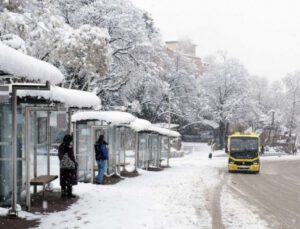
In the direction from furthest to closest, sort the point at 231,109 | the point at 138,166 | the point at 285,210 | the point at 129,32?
1. the point at 231,109
2. the point at 129,32
3. the point at 138,166
4. the point at 285,210

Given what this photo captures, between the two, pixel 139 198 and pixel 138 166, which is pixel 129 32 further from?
pixel 139 198

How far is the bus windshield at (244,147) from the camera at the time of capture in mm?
29844

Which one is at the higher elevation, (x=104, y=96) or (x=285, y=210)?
(x=104, y=96)

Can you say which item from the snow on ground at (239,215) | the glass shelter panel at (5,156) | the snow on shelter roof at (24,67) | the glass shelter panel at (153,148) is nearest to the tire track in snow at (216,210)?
the snow on ground at (239,215)

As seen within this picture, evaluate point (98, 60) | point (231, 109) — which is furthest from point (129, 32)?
point (231, 109)

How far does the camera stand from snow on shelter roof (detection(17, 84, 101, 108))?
10.7 metres

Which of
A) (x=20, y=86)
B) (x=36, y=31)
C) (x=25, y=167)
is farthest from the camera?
(x=36, y=31)

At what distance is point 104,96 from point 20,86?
94.2 feet

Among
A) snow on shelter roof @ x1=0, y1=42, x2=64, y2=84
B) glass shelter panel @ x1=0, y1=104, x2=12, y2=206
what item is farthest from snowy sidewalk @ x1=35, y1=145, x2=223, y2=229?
snow on shelter roof @ x1=0, y1=42, x2=64, y2=84

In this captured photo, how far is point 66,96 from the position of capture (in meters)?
11.6

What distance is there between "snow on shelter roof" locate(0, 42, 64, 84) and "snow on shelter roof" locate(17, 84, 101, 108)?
1.08 metres

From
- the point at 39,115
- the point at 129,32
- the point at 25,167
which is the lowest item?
the point at 25,167

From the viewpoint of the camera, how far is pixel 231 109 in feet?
224

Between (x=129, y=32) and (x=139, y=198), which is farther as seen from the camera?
(x=129, y=32)
